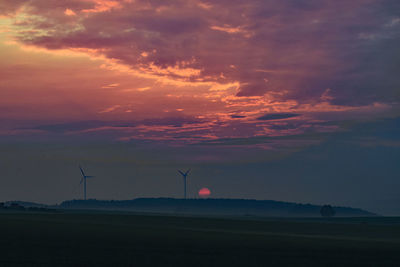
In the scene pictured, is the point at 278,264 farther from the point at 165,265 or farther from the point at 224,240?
the point at 224,240

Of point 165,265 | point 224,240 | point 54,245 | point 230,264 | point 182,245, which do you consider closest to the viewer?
point 165,265

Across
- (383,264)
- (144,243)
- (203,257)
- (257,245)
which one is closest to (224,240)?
(257,245)

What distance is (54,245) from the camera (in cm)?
4762

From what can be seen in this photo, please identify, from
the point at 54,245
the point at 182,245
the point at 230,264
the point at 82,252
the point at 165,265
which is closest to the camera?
the point at 165,265

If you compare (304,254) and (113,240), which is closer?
(304,254)

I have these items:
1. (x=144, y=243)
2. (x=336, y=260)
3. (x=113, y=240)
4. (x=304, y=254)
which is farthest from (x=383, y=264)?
(x=113, y=240)

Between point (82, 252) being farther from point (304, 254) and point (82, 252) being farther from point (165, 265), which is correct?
point (304, 254)

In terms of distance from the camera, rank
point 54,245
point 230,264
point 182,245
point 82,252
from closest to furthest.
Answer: point 230,264 < point 82,252 < point 54,245 < point 182,245

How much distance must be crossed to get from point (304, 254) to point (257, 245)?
8.27m

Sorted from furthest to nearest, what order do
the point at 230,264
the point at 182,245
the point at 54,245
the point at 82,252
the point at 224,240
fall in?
the point at 224,240 < the point at 182,245 < the point at 54,245 < the point at 82,252 < the point at 230,264

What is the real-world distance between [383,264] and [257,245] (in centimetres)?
1668

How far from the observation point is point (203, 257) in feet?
142

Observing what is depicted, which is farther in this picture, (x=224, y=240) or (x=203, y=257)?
(x=224, y=240)

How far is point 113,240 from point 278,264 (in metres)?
21.9
